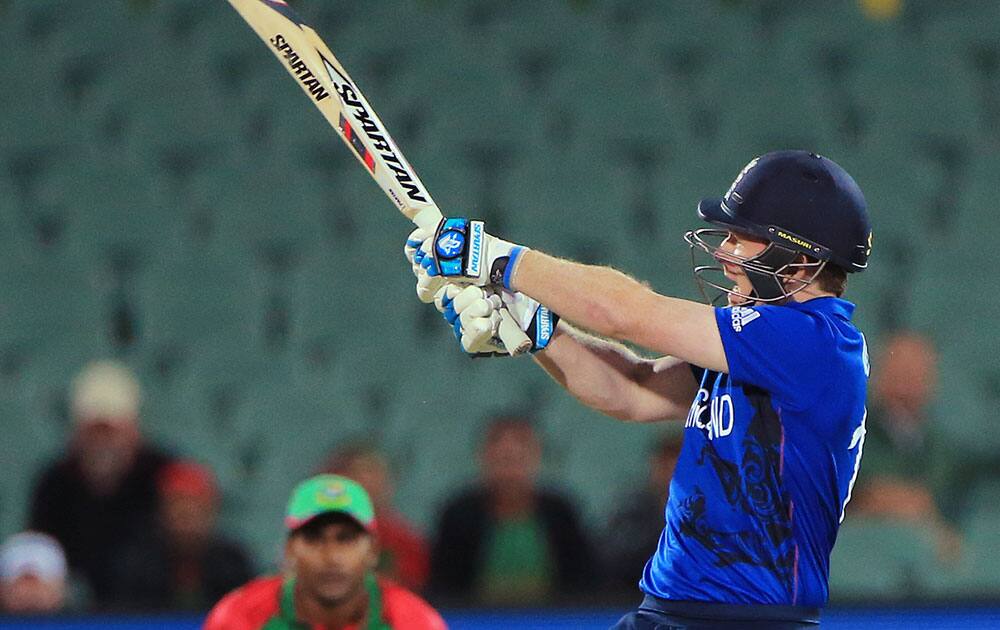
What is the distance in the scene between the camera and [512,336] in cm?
370

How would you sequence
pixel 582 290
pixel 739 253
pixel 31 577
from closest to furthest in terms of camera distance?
pixel 582 290
pixel 739 253
pixel 31 577

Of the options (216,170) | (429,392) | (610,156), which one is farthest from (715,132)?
(216,170)

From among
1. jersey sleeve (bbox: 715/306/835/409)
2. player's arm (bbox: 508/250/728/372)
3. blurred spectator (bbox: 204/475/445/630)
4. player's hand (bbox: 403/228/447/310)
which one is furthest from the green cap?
jersey sleeve (bbox: 715/306/835/409)

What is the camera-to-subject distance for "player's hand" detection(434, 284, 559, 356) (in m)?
3.65

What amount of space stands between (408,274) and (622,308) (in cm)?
433

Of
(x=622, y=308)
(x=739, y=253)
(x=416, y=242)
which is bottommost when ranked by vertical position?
(x=622, y=308)

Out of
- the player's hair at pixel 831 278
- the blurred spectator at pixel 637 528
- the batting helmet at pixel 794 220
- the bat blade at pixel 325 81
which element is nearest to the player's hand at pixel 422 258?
the bat blade at pixel 325 81

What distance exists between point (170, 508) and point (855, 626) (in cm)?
270

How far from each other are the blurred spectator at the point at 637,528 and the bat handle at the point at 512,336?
2.54 metres

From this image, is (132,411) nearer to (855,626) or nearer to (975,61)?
(855,626)

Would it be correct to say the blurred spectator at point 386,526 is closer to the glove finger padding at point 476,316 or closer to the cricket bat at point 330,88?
the cricket bat at point 330,88

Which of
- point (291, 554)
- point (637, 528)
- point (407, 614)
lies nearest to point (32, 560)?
point (291, 554)

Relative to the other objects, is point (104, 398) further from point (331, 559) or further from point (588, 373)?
point (588, 373)

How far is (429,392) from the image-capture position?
736cm
